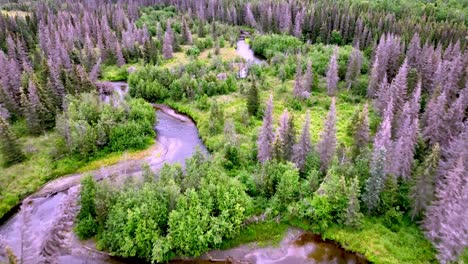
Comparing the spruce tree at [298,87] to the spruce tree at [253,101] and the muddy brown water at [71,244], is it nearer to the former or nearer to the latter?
the spruce tree at [253,101]

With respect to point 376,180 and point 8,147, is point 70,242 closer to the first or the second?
point 8,147

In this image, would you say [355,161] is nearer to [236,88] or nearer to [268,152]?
[268,152]

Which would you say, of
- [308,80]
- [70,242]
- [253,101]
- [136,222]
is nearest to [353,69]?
[308,80]

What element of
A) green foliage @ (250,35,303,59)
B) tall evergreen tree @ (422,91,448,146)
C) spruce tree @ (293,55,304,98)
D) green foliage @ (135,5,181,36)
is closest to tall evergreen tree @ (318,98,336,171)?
tall evergreen tree @ (422,91,448,146)

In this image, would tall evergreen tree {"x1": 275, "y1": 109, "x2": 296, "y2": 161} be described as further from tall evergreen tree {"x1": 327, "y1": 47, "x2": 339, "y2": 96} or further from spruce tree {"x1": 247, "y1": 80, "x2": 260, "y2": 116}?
tall evergreen tree {"x1": 327, "y1": 47, "x2": 339, "y2": 96}

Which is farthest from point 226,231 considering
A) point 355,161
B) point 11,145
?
point 11,145
